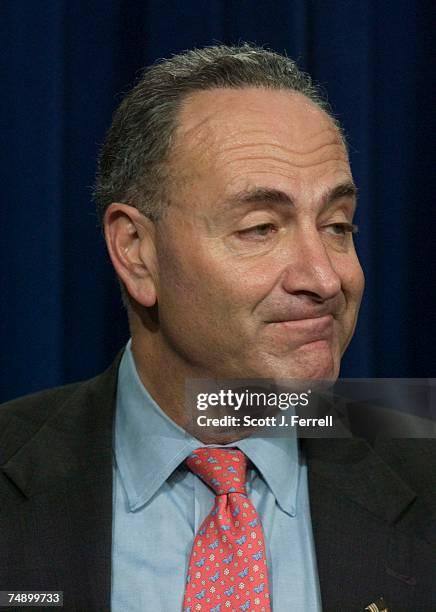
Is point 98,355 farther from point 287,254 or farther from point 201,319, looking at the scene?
point 287,254

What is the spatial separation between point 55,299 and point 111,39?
0.49 m

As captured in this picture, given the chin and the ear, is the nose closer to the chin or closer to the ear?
the chin

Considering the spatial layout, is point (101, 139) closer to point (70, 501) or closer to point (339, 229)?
point (339, 229)

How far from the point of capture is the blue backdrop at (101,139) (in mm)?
1684

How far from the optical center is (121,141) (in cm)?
139

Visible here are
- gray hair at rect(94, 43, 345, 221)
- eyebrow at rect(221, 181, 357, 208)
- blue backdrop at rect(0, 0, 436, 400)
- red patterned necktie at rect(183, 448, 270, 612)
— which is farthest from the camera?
blue backdrop at rect(0, 0, 436, 400)

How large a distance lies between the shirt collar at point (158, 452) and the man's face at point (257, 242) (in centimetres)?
9

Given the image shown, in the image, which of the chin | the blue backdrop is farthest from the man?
the blue backdrop

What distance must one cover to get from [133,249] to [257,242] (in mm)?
222

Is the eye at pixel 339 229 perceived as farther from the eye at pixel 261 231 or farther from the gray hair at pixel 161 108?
the gray hair at pixel 161 108

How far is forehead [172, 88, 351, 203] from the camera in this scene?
1.21 metres

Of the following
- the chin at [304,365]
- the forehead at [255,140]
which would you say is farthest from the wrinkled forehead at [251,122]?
the chin at [304,365]

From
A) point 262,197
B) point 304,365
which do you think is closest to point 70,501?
point 304,365

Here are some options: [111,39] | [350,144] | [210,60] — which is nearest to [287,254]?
[210,60]
